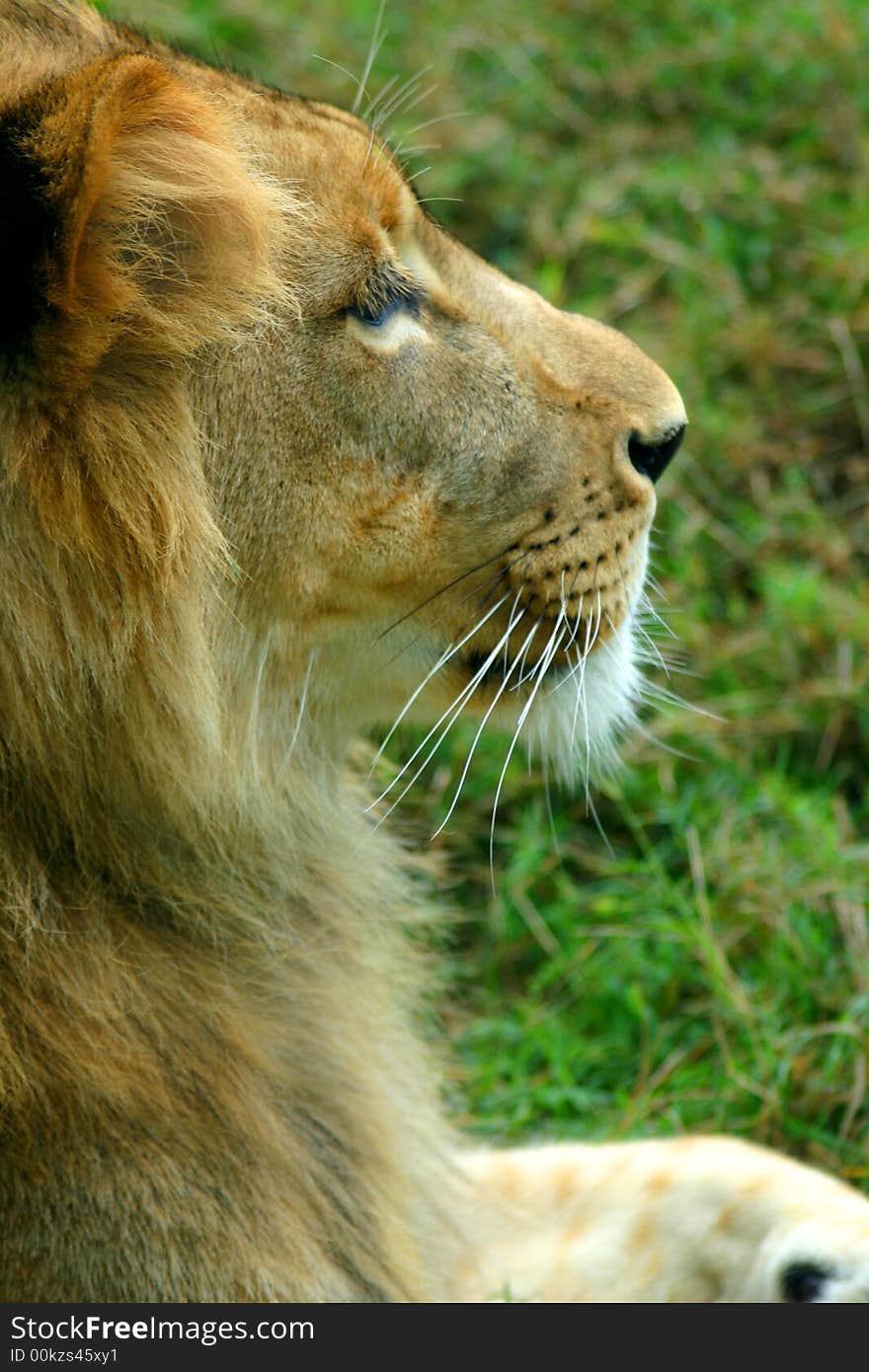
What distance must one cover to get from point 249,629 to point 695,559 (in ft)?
7.15

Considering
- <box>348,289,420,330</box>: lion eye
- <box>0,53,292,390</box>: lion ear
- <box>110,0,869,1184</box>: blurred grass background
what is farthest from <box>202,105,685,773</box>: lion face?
<box>110,0,869,1184</box>: blurred grass background

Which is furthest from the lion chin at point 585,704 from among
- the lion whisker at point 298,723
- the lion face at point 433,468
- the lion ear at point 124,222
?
the lion ear at point 124,222

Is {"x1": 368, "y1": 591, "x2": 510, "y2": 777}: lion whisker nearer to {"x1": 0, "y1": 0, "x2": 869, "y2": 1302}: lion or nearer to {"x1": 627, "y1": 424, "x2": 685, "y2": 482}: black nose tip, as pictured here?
{"x1": 0, "y1": 0, "x2": 869, "y2": 1302}: lion

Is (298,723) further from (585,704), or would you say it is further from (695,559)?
(695,559)

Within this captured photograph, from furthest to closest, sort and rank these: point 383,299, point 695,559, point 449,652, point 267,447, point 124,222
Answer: point 695,559
point 449,652
point 383,299
point 267,447
point 124,222

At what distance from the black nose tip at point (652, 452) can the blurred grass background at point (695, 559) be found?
80cm

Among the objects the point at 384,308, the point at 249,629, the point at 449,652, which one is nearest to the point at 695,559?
the point at 449,652

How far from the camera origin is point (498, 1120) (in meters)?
3.29

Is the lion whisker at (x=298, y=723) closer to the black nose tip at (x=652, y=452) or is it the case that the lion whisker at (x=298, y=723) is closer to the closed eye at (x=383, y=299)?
the closed eye at (x=383, y=299)

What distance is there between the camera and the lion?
74.5 inches

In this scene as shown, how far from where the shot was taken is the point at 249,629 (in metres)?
2.14

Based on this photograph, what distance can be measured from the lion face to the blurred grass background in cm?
51

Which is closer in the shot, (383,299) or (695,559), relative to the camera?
(383,299)

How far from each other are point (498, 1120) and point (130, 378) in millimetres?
1845
